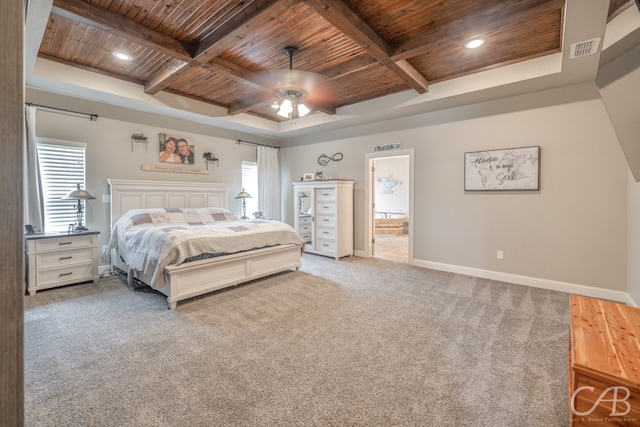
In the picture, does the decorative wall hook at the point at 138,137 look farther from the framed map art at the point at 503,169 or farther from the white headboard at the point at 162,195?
the framed map art at the point at 503,169

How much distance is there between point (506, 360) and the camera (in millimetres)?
2139

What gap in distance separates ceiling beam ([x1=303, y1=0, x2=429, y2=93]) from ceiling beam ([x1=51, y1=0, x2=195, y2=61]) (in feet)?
5.44

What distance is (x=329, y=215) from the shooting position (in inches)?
217

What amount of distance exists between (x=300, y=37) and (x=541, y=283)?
4166mm

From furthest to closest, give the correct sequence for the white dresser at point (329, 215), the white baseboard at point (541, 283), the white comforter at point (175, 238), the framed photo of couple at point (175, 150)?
the white dresser at point (329, 215), the framed photo of couple at point (175, 150), the white baseboard at point (541, 283), the white comforter at point (175, 238)

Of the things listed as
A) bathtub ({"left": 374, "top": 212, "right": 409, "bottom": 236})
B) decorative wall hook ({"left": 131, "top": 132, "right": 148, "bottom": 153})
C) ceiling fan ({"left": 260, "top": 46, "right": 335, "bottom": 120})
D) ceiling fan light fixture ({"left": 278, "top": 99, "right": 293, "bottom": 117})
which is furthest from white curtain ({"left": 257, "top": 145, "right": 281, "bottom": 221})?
bathtub ({"left": 374, "top": 212, "right": 409, "bottom": 236})

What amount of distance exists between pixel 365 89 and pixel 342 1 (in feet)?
6.95

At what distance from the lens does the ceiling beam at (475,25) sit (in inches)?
92.5

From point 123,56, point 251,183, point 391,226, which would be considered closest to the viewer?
point 123,56

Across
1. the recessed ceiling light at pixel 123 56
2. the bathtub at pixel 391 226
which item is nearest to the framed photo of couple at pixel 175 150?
the recessed ceiling light at pixel 123 56

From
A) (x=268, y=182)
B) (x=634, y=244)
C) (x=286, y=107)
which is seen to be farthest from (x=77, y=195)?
(x=634, y=244)

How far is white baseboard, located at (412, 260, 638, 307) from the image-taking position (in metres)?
3.33

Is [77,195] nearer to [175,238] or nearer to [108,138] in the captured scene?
[108,138]

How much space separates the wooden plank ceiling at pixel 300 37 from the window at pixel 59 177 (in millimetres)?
1173
